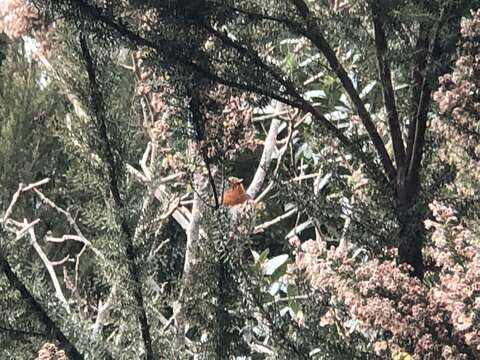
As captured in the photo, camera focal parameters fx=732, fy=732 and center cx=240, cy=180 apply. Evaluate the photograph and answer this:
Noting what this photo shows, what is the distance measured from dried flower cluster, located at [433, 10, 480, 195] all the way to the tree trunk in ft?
0.24

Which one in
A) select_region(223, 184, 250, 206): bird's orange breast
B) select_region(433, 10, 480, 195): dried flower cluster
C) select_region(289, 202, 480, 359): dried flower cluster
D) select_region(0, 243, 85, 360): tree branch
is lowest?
select_region(0, 243, 85, 360): tree branch

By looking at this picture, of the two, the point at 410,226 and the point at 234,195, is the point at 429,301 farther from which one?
the point at 234,195

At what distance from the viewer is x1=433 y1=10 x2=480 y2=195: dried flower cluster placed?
64 centimetres

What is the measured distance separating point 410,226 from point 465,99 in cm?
17

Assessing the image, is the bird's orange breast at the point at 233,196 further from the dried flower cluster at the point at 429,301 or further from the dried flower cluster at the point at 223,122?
the dried flower cluster at the point at 429,301

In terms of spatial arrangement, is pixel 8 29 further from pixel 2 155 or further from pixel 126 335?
pixel 2 155

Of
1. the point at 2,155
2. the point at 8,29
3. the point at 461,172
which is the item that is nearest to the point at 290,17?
the point at 461,172

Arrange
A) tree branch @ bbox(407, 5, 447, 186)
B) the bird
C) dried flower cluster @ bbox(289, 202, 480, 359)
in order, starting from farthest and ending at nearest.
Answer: the bird, tree branch @ bbox(407, 5, 447, 186), dried flower cluster @ bbox(289, 202, 480, 359)

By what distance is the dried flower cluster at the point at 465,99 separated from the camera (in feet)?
2.10

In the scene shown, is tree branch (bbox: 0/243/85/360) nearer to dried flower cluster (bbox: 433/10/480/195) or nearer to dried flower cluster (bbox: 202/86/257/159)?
dried flower cluster (bbox: 202/86/257/159)

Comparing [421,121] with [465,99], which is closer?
[465,99]

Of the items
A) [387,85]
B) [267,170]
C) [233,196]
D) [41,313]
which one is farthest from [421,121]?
[41,313]

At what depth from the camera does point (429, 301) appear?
64 centimetres

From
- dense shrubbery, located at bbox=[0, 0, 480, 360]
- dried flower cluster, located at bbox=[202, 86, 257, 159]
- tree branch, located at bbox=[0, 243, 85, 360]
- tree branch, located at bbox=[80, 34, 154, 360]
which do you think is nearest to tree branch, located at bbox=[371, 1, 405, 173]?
dense shrubbery, located at bbox=[0, 0, 480, 360]
